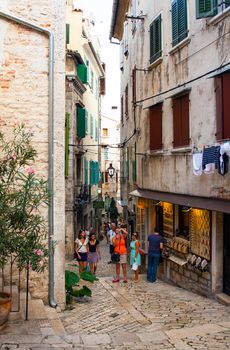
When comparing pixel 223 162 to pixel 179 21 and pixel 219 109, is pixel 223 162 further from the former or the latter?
pixel 179 21

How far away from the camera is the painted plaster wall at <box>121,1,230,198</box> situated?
11.8m

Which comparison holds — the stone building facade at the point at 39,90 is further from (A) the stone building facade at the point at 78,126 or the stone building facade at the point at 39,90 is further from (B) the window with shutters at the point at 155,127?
(A) the stone building facade at the point at 78,126

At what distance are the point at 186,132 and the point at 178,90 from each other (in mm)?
1322

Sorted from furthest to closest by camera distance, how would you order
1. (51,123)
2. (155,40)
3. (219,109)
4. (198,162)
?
(155,40), (198,162), (219,109), (51,123)

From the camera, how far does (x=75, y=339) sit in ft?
26.2

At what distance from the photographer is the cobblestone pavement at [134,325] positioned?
7.72m

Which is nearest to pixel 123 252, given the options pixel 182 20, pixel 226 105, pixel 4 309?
pixel 226 105

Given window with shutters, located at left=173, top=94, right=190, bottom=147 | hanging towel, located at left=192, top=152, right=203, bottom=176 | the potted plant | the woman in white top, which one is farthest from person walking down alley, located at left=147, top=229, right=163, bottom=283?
the potted plant

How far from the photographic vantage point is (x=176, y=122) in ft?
47.8

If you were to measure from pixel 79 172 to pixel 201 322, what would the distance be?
1920cm

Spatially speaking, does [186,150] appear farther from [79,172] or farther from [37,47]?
[79,172]

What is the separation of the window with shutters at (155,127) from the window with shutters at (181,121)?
1682 mm

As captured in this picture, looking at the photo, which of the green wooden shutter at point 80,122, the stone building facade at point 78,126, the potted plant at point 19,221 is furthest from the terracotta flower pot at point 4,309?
the green wooden shutter at point 80,122

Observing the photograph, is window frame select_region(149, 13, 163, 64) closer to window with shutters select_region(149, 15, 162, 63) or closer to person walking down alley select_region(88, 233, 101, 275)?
window with shutters select_region(149, 15, 162, 63)
